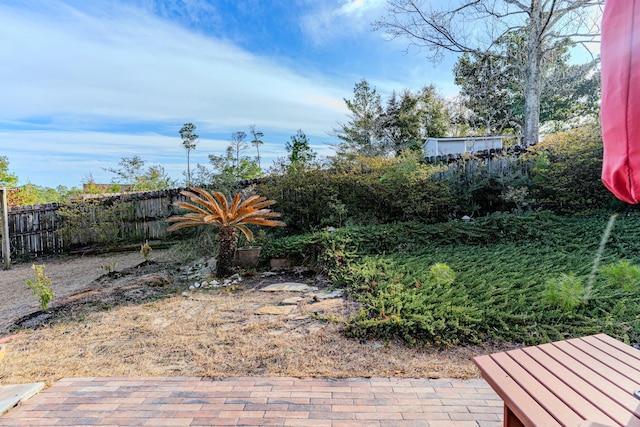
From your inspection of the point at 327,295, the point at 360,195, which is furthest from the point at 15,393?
the point at 360,195

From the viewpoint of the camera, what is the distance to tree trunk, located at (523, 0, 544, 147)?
938 centimetres

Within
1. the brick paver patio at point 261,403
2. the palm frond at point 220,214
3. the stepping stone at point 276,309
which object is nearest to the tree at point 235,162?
the palm frond at point 220,214

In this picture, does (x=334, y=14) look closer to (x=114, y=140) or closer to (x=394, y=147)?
(x=114, y=140)

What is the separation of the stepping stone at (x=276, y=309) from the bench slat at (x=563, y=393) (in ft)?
7.33

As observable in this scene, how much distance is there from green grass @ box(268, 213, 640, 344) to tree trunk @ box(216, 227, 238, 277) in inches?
39.2

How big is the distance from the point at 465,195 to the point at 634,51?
18.6 feet

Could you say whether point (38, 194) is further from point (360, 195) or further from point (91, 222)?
point (360, 195)

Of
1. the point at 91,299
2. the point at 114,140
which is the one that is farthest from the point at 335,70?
the point at 91,299

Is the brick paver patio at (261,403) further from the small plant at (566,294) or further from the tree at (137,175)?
the tree at (137,175)

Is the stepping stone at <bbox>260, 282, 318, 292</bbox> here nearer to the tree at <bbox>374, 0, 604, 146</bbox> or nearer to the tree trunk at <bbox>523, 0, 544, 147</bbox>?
the tree at <bbox>374, 0, 604, 146</bbox>

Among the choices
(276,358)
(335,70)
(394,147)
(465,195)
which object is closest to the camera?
(276,358)

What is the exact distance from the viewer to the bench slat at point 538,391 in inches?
42.4

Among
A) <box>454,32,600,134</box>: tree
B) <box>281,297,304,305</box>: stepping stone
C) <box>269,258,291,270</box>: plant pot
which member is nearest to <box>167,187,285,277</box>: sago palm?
<box>269,258,291,270</box>: plant pot

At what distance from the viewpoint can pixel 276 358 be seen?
92.1 inches
